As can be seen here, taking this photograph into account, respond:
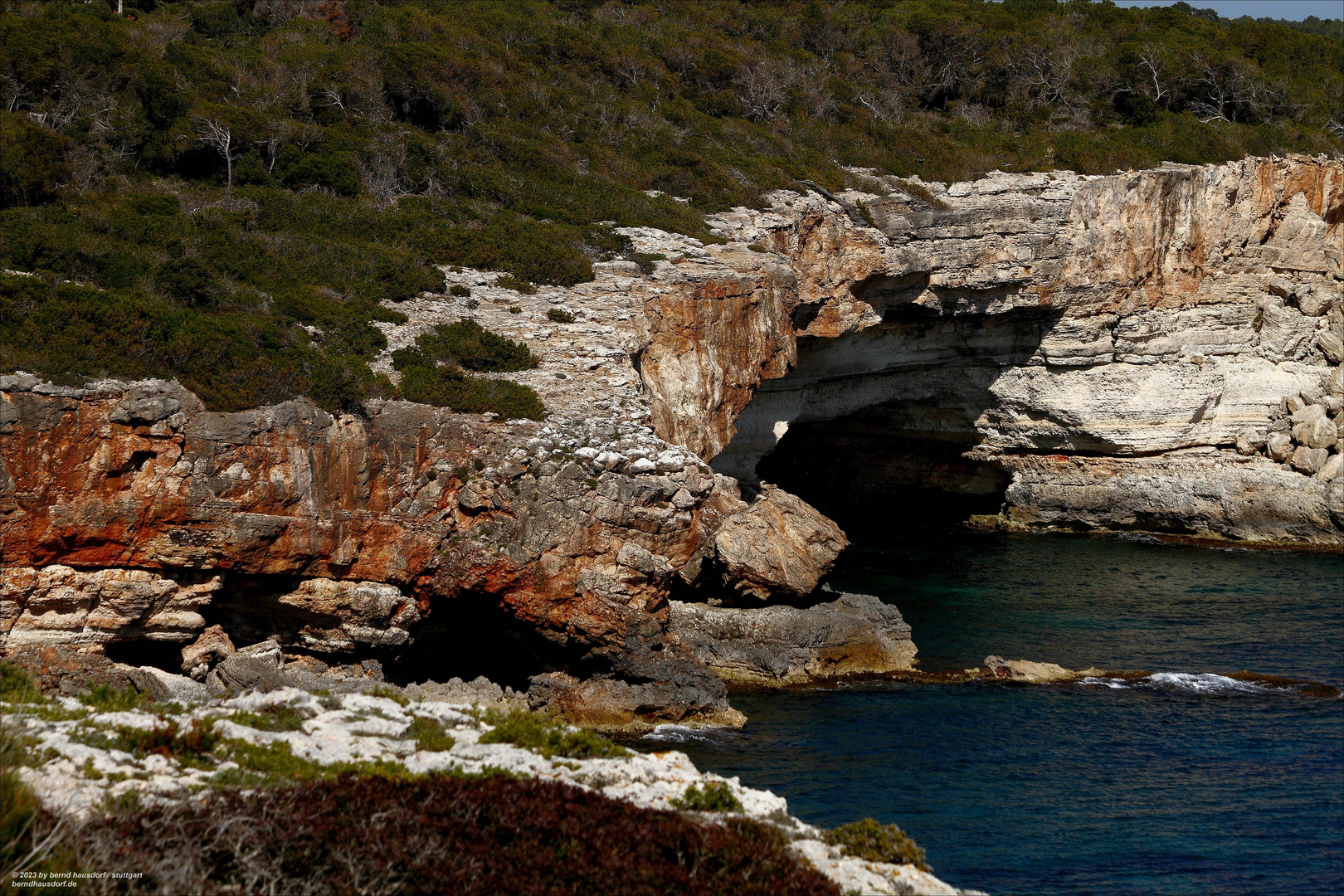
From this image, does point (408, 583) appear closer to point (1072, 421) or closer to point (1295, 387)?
point (1072, 421)

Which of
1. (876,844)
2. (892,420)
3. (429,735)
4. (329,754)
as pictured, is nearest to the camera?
(876,844)

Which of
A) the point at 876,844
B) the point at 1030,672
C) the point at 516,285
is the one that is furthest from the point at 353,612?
the point at 1030,672

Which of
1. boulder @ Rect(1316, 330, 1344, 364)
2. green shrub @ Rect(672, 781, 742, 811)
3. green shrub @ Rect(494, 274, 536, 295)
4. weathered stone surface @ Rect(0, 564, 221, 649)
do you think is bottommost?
weathered stone surface @ Rect(0, 564, 221, 649)

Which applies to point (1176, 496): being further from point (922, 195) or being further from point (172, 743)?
point (172, 743)

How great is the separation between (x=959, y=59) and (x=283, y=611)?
48.2 m

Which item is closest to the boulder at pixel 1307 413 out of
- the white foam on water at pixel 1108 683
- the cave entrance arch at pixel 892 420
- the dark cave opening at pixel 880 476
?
the cave entrance arch at pixel 892 420

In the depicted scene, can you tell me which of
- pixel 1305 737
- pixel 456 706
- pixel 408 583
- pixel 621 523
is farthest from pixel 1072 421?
pixel 456 706

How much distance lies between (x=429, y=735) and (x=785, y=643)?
15.3m

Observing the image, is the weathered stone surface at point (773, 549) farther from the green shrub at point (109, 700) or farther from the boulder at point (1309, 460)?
the boulder at point (1309, 460)

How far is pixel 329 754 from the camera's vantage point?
448 inches

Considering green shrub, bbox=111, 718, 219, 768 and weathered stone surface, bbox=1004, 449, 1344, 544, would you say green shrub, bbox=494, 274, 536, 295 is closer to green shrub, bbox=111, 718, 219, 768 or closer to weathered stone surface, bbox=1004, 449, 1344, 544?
green shrub, bbox=111, 718, 219, 768

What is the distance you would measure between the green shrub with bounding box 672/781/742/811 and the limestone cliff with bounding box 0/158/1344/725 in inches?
440

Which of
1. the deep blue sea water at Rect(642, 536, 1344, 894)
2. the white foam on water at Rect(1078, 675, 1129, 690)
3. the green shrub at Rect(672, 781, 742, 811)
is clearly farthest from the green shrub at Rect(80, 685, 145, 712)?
the white foam on water at Rect(1078, 675, 1129, 690)

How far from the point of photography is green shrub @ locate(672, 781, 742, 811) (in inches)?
435
